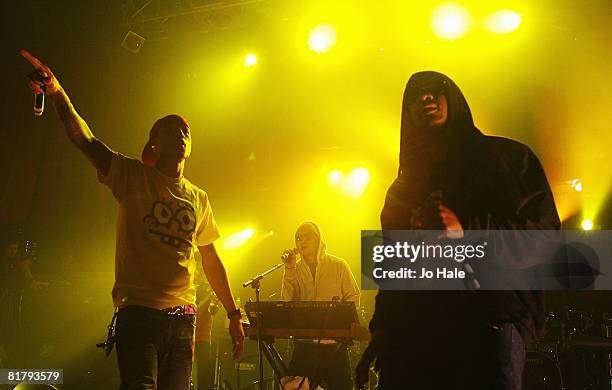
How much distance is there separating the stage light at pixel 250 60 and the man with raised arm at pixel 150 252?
697 cm

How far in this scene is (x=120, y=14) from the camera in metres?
8.64

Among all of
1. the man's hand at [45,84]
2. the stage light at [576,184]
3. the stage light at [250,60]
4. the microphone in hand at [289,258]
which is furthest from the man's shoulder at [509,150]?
the stage light at [576,184]

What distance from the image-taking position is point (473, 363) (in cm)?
176

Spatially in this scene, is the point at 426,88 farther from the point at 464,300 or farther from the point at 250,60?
the point at 250,60

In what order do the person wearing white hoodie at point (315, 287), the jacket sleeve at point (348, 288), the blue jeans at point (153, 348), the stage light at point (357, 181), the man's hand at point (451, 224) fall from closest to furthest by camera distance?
the man's hand at point (451, 224)
the blue jeans at point (153, 348)
the person wearing white hoodie at point (315, 287)
the jacket sleeve at point (348, 288)
the stage light at point (357, 181)

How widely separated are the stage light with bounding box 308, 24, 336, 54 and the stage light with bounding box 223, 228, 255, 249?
3.91 meters

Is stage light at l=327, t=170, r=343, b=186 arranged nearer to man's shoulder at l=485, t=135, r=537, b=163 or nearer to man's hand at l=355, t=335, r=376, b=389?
man's hand at l=355, t=335, r=376, b=389

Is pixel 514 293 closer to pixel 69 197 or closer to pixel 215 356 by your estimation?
pixel 215 356

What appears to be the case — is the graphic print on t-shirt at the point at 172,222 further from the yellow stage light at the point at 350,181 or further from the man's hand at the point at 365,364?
the yellow stage light at the point at 350,181

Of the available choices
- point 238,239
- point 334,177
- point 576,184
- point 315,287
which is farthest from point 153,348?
point 576,184

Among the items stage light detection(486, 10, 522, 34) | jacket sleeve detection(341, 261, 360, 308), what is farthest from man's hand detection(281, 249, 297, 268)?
stage light detection(486, 10, 522, 34)

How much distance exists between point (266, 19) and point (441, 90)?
6.97 meters

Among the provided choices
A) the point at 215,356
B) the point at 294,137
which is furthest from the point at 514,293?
the point at 294,137

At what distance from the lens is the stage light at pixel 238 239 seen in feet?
35.9
